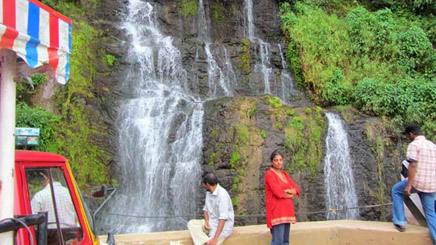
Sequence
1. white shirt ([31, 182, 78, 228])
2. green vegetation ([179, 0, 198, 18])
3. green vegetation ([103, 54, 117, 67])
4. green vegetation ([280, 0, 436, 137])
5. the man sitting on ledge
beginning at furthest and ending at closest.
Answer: green vegetation ([179, 0, 198, 18])
green vegetation ([103, 54, 117, 67])
green vegetation ([280, 0, 436, 137])
the man sitting on ledge
white shirt ([31, 182, 78, 228])

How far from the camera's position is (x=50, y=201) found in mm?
2814

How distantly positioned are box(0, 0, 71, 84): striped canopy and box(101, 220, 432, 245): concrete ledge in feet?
11.1

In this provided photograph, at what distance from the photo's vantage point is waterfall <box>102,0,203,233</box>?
10.7 m

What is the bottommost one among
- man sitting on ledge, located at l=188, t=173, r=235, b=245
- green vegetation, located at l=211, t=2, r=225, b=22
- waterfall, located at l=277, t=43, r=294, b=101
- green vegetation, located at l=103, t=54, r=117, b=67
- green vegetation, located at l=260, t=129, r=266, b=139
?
man sitting on ledge, located at l=188, t=173, r=235, b=245

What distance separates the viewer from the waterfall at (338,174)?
10.8 meters

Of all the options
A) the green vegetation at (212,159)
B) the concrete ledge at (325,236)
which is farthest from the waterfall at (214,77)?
the concrete ledge at (325,236)

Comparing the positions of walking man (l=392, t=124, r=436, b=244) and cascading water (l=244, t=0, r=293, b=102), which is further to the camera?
cascading water (l=244, t=0, r=293, b=102)

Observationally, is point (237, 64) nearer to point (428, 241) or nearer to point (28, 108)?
point (28, 108)

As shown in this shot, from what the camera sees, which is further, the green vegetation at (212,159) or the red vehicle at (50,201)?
the green vegetation at (212,159)

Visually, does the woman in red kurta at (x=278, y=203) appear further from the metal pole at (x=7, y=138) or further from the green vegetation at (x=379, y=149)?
the green vegetation at (x=379, y=149)

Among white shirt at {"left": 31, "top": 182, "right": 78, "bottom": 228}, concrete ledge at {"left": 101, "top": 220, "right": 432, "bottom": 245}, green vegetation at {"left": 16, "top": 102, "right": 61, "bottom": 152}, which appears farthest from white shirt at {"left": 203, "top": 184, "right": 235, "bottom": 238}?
green vegetation at {"left": 16, "top": 102, "right": 61, "bottom": 152}

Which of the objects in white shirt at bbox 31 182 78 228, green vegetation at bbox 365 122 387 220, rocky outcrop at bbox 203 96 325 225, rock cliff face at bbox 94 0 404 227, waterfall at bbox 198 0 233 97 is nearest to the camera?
white shirt at bbox 31 182 78 228

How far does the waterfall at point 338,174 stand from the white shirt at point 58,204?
8772 mm

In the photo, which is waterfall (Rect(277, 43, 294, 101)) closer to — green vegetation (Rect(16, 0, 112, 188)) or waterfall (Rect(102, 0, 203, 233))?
waterfall (Rect(102, 0, 203, 233))
